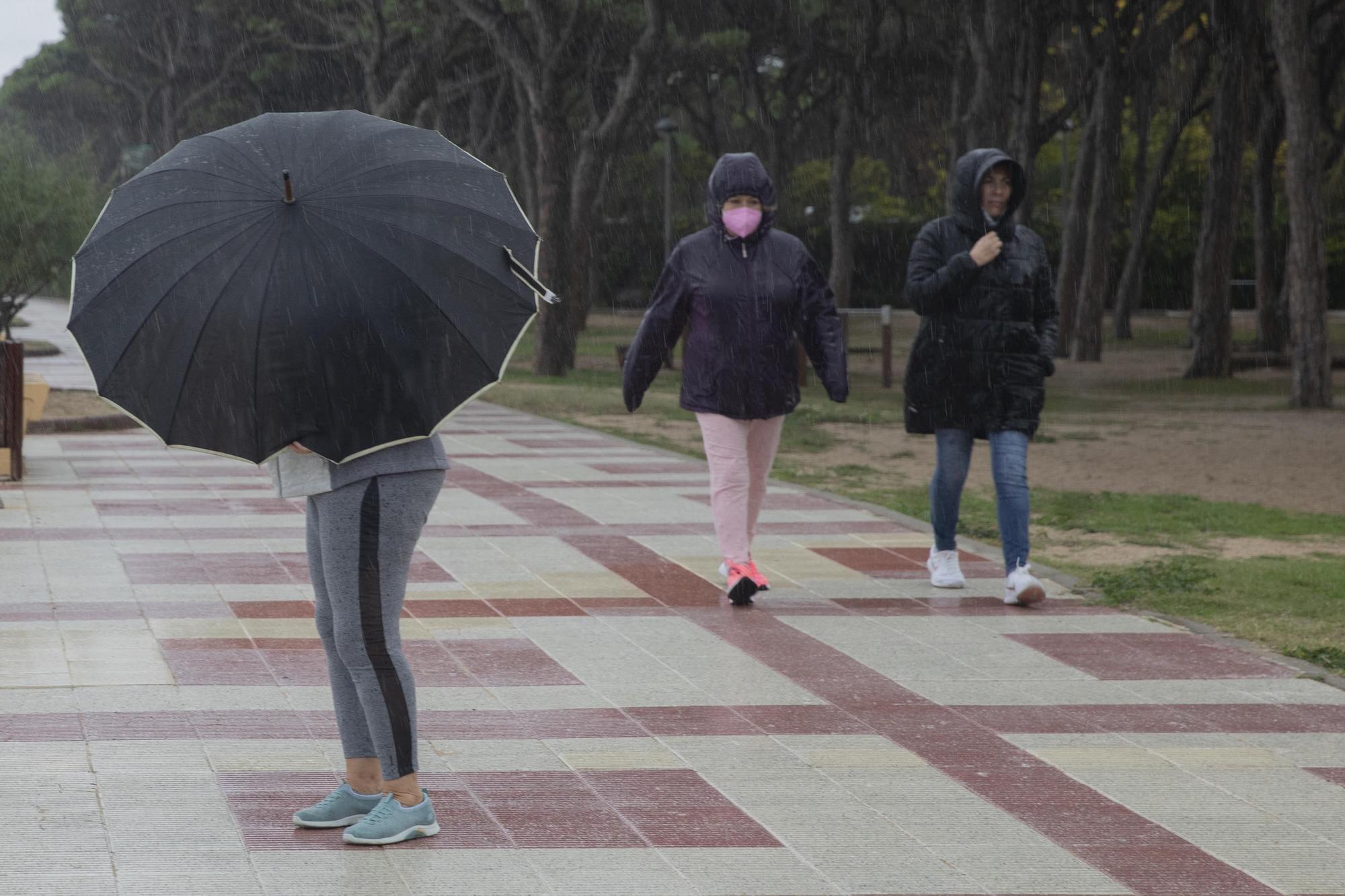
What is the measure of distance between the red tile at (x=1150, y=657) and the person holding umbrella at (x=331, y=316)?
3014 mm

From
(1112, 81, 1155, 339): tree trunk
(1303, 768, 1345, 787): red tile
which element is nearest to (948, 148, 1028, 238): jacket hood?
(1303, 768, 1345, 787): red tile

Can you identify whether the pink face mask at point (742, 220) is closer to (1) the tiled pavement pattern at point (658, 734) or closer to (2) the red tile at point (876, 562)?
(1) the tiled pavement pattern at point (658, 734)

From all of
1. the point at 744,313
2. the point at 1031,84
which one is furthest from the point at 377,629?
the point at 1031,84

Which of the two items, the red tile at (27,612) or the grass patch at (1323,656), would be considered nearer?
the grass patch at (1323,656)

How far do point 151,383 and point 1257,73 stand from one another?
2496 centimetres

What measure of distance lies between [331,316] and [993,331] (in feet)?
14.0

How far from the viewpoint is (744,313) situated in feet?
24.3

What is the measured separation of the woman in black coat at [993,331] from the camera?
7551 mm

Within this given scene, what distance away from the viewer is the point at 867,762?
5117 millimetres

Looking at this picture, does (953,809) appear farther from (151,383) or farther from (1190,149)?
(1190,149)

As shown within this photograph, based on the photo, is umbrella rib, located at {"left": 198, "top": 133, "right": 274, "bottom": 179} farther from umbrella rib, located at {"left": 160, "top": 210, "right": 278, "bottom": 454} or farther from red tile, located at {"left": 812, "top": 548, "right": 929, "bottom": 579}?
red tile, located at {"left": 812, "top": 548, "right": 929, "bottom": 579}

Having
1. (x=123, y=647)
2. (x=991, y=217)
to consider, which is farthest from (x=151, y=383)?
(x=991, y=217)

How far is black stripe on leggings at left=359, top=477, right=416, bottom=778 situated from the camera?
4121mm

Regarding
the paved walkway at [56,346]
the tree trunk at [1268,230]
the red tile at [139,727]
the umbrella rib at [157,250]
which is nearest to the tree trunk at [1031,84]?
the tree trunk at [1268,230]
